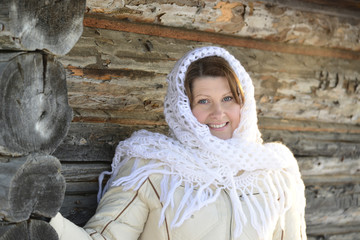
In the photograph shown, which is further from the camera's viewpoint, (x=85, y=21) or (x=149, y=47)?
(x=149, y=47)

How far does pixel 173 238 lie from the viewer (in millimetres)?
2547

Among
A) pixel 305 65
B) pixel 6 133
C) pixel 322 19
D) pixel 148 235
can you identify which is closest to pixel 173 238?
pixel 148 235

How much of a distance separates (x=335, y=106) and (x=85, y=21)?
6.35ft

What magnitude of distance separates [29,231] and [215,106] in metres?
1.17

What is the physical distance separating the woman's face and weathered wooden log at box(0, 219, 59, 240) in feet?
3.37

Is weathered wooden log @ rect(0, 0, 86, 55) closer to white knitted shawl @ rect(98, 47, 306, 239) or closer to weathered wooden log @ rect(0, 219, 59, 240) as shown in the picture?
weathered wooden log @ rect(0, 219, 59, 240)

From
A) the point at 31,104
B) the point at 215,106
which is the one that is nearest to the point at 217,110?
the point at 215,106

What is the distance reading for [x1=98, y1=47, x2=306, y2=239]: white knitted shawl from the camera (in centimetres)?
260

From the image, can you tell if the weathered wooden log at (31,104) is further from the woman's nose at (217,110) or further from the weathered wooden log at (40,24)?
the woman's nose at (217,110)

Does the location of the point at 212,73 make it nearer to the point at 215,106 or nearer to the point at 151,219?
the point at 215,106

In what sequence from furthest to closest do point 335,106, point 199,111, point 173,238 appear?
point 335,106 < point 199,111 < point 173,238

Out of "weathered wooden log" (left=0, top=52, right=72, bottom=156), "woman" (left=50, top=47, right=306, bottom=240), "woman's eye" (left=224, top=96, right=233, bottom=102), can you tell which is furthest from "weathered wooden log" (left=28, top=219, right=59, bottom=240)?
"woman's eye" (left=224, top=96, right=233, bottom=102)

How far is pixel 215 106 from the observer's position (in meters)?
2.74

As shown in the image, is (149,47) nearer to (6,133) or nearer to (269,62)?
(269,62)
